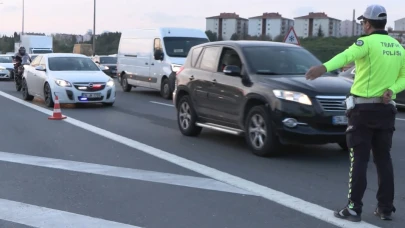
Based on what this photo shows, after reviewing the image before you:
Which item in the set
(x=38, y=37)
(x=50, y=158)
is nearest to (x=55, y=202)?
(x=50, y=158)

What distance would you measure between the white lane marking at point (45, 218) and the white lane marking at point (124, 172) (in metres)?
1.61

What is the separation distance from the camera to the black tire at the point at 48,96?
51.6 ft

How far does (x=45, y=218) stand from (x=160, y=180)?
1873 mm

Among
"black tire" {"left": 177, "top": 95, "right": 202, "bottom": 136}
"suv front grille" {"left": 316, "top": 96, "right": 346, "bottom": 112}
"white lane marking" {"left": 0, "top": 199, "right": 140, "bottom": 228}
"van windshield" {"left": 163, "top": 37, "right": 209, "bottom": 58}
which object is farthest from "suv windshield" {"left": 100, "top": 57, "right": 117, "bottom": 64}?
"white lane marking" {"left": 0, "top": 199, "right": 140, "bottom": 228}

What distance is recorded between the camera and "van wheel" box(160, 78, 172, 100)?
19328 mm

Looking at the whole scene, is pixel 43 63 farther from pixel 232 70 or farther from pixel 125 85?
pixel 232 70

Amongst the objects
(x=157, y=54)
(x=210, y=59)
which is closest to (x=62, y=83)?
(x=157, y=54)

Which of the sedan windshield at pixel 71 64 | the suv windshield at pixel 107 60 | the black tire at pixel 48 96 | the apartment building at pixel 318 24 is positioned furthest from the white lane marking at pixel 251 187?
the apartment building at pixel 318 24

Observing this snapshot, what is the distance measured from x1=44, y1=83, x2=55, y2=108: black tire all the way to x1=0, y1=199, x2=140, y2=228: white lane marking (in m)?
9.98

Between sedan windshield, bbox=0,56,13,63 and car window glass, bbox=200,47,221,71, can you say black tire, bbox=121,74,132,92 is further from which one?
car window glass, bbox=200,47,221,71

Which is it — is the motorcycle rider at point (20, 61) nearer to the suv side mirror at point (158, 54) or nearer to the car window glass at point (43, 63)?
the car window glass at point (43, 63)

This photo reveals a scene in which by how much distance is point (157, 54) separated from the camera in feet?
63.4

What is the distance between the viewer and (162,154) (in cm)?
893

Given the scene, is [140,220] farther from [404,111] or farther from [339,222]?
[404,111]
